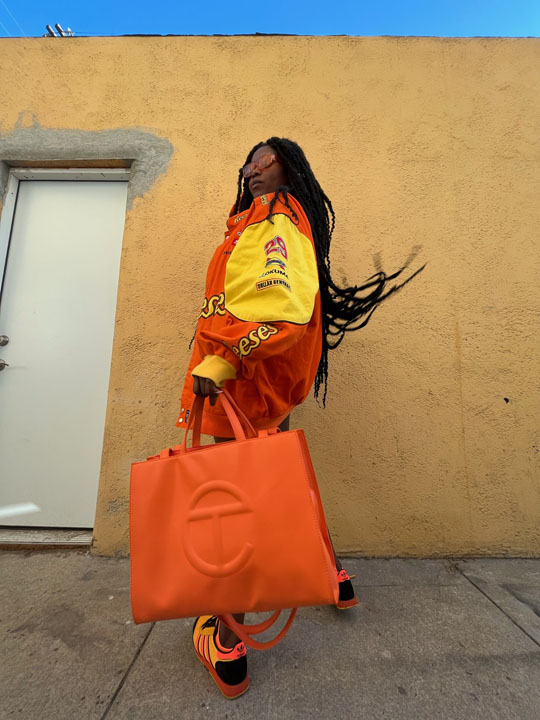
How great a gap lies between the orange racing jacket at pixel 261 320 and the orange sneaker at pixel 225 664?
69cm

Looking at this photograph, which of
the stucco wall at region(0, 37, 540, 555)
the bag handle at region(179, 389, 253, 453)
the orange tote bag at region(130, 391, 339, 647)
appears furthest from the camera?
the stucco wall at region(0, 37, 540, 555)

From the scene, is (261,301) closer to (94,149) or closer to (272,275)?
(272,275)

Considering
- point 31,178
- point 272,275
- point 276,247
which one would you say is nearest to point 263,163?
point 276,247

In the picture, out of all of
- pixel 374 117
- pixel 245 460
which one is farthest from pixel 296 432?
pixel 374 117

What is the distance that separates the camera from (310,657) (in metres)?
1.34

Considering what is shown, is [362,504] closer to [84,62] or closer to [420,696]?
[420,696]

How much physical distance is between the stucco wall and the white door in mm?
246

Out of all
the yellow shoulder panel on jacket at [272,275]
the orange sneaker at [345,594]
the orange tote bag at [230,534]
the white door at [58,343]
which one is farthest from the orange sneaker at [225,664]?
the white door at [58,343]

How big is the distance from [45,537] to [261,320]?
2.12 m

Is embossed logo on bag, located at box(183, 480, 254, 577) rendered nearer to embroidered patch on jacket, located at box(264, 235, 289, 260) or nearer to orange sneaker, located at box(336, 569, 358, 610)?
embroidered patch on jacket, located at box(264, 235, 289, 260)

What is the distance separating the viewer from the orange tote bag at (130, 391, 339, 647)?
931mm

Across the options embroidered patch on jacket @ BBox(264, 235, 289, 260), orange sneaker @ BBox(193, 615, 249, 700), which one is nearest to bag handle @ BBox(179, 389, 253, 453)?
embroidered patch on jacket @ BBox(264, 235, 289, 260)

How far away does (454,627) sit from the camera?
4.94ft

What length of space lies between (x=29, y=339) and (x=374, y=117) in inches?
109
